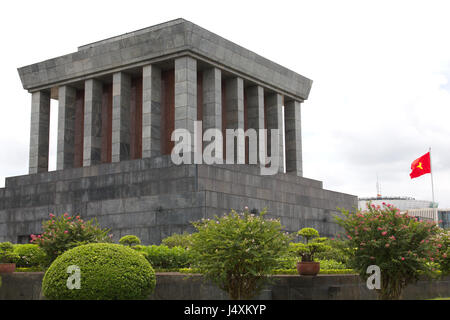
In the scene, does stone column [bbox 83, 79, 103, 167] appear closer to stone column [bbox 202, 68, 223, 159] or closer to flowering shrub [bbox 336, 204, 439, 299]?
stone column [bbox 202, 68, 223, 159]

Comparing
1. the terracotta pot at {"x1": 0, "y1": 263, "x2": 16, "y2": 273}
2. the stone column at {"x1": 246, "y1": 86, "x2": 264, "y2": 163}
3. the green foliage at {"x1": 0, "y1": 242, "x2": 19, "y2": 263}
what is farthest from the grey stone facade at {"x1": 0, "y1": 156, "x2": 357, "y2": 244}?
the terracotta pot at {"x1": 0, "y1": 263, "x2": 16, "y2": 273}

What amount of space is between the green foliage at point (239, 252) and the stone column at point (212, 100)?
18.0 meters

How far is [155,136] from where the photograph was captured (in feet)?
98.2

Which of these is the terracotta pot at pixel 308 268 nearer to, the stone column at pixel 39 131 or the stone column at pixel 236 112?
the stone column at pixel 236 112

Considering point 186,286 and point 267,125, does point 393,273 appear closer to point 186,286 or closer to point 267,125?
point 186,286

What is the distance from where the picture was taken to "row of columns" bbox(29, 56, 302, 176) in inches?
1156

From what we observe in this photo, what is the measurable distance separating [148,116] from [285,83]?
11.4 m

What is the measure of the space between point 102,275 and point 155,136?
1938 cm

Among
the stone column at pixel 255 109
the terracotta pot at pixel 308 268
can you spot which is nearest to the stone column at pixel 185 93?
the stone column at pixel 255 109

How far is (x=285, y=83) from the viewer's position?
37188 millimetres

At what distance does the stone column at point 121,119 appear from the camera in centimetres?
3114

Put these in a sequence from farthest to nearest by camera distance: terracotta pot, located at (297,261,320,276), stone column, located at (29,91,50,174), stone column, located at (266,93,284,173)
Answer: stone column, located at (266,93,284,173) → stone column, located at (29,91,50,174) → terracotta pot, located at (297,261,320,276)

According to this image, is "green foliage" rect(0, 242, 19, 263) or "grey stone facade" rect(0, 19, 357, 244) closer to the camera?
"green foliage" rect(0, 242, 19, 263)
